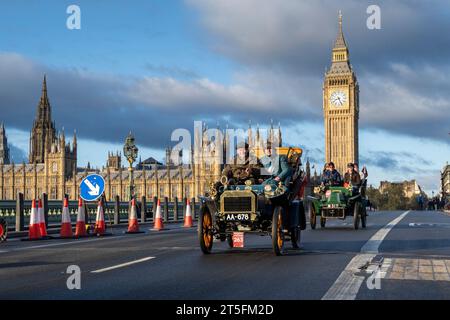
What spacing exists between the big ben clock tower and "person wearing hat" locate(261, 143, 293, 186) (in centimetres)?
13594

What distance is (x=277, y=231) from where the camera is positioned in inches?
439

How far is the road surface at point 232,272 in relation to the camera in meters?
7.01

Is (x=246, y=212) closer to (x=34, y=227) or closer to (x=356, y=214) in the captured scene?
(x=34, y=227)

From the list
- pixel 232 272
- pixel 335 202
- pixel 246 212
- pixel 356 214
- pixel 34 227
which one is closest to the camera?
pixel 232 272

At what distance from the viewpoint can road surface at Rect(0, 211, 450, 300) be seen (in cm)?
701

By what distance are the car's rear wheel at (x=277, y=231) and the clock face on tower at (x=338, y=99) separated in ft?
463

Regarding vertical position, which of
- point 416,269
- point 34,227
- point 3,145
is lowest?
point 416,269

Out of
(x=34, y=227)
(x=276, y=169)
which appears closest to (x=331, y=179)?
(x=34, y=227)

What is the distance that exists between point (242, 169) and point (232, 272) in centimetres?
355

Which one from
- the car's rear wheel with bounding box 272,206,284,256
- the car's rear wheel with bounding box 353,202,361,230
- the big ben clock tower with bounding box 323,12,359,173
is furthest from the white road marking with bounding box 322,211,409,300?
the big ben clock tower with bounding box 323,12,359,173

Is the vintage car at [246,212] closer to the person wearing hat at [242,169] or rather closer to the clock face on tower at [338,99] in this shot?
the person wearing hat at [242,169]

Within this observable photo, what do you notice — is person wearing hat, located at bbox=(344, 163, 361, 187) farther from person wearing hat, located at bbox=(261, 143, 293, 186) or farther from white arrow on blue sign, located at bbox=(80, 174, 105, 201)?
person wearing hat, located at bbox=(261, 143, 293, 186)

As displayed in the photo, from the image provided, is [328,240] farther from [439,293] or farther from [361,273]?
[439,293]

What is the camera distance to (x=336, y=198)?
20.8 meters
